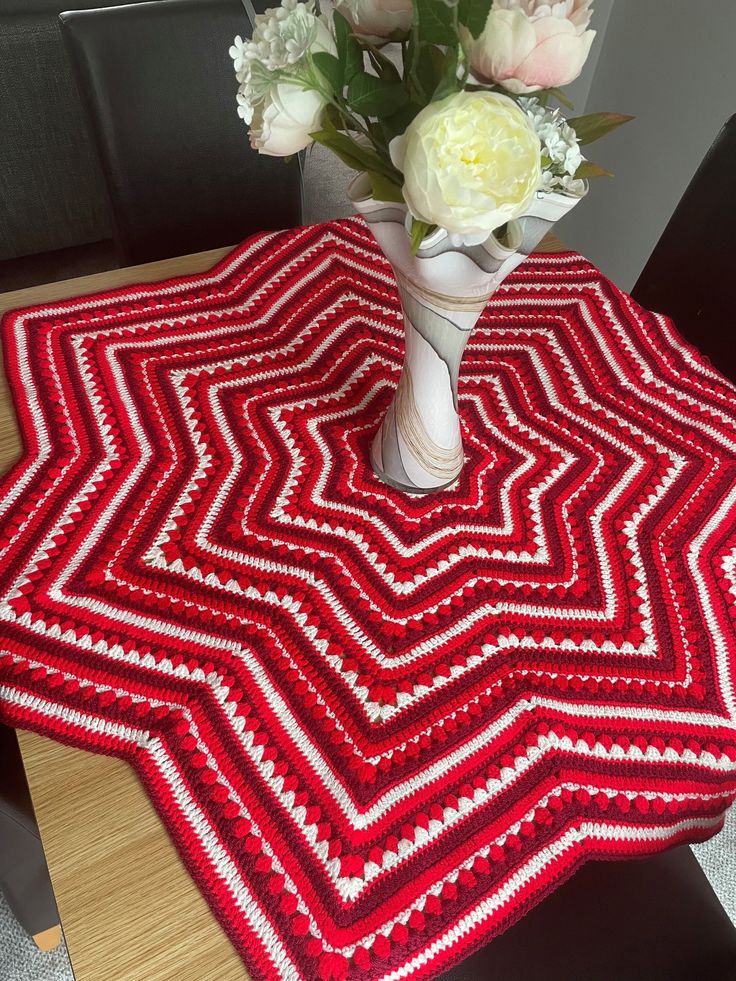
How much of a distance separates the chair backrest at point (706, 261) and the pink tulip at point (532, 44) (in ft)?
2.27

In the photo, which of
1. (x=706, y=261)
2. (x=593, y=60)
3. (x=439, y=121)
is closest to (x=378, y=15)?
(x=439, y=121)

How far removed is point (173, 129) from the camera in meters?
1.14

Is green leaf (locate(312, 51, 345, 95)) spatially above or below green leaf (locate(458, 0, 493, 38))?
below

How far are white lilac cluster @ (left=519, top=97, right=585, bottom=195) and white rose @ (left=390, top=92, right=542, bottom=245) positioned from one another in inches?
2.4

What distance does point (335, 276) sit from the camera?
1040mm

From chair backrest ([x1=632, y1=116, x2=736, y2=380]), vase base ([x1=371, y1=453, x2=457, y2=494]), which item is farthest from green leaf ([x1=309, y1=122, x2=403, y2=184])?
chair backrest ([x1=632, y1=116, x2=736, y2=380])

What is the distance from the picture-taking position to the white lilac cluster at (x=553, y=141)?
1.73ft

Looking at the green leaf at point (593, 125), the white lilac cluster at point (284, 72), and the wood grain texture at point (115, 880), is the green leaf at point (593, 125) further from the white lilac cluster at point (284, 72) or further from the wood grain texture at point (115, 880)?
the wood grain texture at point (115, 880)

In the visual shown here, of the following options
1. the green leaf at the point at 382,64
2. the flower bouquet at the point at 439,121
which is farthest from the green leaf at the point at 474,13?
the green leaf at the point at 382,64

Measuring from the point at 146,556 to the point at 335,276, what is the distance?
52 centimetres

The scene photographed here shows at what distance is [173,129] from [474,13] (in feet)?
2.63

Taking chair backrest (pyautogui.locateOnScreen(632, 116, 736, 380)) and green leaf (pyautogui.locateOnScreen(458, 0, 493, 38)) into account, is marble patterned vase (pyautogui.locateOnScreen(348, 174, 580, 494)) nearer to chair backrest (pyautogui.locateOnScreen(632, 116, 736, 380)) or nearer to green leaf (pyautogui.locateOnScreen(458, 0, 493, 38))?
green leaf (pyautogui.locateOnScreen(458, 0, 493, 38))

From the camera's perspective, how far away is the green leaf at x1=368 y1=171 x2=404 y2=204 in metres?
0.56

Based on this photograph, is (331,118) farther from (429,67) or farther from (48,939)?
(48,939)
